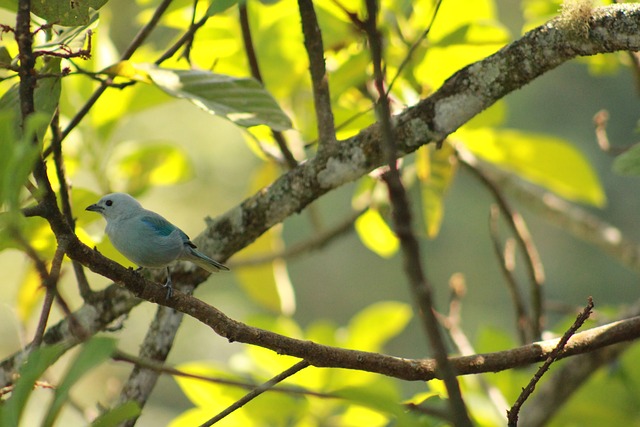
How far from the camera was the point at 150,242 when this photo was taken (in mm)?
1580

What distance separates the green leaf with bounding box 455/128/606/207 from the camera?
2404 millimetres

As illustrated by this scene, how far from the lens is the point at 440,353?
0.68 meters

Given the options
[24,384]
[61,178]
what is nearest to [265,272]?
[61,178]

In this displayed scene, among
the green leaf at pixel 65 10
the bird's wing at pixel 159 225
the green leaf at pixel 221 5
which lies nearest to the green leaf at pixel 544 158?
the bird's wing at pixel 159 225

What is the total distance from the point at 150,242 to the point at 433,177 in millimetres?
1126

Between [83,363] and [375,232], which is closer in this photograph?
[83,363]

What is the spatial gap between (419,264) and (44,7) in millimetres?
967

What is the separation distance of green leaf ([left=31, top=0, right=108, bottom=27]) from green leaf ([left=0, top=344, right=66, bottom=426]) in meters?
0.67

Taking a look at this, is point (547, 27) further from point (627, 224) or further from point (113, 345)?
point (627, 224)

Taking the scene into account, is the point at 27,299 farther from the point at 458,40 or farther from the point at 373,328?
the point at 458,40

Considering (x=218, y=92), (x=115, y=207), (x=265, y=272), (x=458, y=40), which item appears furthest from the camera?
(x=265, y=272)

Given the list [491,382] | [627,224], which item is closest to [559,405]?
[491,382]

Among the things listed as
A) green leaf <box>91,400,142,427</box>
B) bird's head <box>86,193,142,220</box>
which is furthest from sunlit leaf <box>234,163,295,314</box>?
green leaf <box>91,400,142,427</box>

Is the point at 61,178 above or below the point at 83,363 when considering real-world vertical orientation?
above
